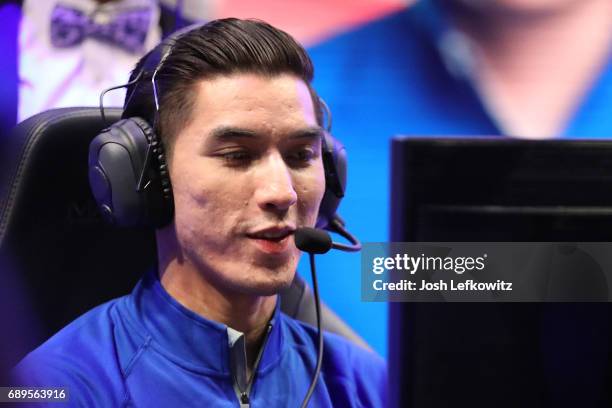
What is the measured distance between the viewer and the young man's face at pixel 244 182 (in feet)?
3.17

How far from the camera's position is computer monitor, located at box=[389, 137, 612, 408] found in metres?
0.61

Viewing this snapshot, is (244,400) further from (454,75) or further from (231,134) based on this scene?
(454,75)

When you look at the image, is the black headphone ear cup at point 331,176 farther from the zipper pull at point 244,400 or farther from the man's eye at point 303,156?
the zipper pull at point 244,400

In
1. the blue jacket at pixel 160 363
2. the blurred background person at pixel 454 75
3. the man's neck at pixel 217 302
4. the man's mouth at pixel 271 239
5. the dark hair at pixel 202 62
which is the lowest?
the blue jacket at pixel 160 363

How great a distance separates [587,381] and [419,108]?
64.0 inches

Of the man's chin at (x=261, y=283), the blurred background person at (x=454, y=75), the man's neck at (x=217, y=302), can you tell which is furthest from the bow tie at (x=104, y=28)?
the man's chin at (x=261, y=283)

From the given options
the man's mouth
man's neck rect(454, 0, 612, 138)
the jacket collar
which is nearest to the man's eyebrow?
the man's mouth

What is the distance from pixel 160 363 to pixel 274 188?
26 centimetres

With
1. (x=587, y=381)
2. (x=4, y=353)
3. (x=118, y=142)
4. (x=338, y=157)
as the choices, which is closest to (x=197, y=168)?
(x=118, y=142)

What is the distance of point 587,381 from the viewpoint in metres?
Answer: 0.65

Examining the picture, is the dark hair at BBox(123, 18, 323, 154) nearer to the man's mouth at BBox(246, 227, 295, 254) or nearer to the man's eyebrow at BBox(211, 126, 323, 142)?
the man's eyebrow at BBox(211, 126, 323, 142)

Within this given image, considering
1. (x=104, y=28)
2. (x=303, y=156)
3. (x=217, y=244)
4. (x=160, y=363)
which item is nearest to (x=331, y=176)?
(x=303, y=156)

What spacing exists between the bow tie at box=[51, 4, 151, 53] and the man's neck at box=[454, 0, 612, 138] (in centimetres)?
86

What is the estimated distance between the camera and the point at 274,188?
953 millimetres
